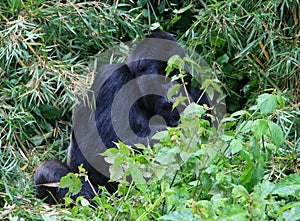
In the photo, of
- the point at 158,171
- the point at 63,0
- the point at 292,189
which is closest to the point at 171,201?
the point at 158,171

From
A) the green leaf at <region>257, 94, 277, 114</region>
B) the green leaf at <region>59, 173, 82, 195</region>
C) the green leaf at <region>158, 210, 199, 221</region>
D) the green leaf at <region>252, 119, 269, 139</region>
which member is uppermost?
the green leaf at <region>257, 94, 277, 114</region>

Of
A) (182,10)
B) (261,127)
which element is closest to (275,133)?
(261,127)

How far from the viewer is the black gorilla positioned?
140 inches

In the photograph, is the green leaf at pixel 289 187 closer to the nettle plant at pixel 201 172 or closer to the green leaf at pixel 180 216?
the nettle plant at pixel 201 172

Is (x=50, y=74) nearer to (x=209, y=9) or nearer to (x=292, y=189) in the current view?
(x=209, y=9)

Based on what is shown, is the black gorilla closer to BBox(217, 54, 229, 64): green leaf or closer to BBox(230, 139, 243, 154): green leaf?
BBox(217, 54, 229, 64): green leaf

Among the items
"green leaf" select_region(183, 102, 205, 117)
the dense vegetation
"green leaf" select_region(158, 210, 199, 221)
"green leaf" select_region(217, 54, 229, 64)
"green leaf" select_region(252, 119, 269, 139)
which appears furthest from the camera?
"green leaf" select_region(217, 54, 229, 64)

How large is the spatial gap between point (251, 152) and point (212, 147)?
15 centimetres

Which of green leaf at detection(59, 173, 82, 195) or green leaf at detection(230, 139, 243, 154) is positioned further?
green leaf at detection(59, 173, 82, 195)

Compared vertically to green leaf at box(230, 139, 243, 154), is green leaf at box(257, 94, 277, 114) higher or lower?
higher

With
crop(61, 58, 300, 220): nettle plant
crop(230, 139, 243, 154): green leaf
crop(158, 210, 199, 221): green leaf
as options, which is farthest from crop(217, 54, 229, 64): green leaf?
crop(158, 210, 199, 221): green leaf

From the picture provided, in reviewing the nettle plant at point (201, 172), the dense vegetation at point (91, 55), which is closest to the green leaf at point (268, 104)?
the nettle plant at point (201, 172)

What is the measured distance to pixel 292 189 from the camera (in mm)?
1951

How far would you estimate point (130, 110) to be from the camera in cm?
360
